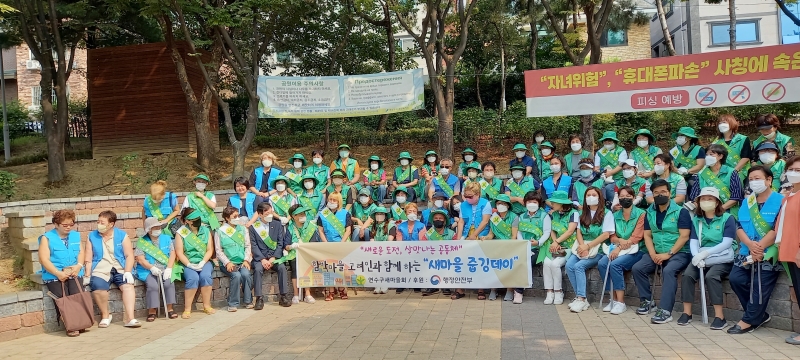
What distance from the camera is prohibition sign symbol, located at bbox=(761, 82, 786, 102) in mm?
10227

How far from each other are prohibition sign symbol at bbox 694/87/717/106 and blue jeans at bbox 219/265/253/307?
25.6 ft

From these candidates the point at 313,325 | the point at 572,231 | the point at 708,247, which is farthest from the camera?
the point at 572,231

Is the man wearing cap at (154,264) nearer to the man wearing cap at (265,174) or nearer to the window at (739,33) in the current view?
the man wearing cap at (265,174)

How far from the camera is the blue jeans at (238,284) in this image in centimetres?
879

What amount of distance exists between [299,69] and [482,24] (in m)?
6.86

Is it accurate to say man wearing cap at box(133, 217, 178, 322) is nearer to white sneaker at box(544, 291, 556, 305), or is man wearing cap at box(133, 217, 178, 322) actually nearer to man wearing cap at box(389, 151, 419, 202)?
man wearing cap at box(389, 151, 419, 202)

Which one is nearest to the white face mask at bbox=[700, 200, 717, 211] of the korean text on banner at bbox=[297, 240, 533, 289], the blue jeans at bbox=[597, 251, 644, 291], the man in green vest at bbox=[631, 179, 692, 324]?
the man in green vest at bbox=[631, 179, 692, 324]

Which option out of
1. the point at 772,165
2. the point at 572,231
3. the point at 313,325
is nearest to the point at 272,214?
the point at 313,325

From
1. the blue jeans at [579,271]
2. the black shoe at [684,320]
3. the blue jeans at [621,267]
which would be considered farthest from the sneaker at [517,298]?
the black shoe at [684,320]

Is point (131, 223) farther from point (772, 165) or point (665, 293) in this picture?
point (772, 165)

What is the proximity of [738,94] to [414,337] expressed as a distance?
7.17 m

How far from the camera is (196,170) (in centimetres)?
1717

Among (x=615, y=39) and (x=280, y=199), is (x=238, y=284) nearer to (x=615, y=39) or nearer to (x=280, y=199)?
(x=280, y=199)

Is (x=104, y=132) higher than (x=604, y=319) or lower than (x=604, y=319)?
higher
